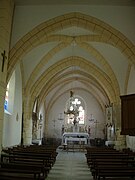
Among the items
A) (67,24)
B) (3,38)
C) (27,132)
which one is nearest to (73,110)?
(27,132)

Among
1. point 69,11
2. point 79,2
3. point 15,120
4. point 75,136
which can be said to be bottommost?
point 75,136

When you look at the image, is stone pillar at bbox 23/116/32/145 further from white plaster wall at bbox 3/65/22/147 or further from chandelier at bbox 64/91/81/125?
chandelier at bbox 64/91/81/125

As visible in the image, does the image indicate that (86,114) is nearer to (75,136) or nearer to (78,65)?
(75,136)

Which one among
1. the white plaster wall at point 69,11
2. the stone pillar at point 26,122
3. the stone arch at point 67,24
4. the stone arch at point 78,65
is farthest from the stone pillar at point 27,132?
the white plaster wall at point 69,11

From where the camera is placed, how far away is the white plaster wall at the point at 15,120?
1289 centimetres

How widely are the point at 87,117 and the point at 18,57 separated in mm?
18858

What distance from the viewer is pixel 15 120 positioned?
14484 millimetres

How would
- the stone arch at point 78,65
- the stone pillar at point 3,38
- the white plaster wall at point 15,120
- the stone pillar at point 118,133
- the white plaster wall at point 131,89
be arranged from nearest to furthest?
the stone pillar at point 3,38, the white plaster wall at point 15,120, the white plaster wall at point 131,89, the stone pillar at point 118,133, the stone arch at point 78,65

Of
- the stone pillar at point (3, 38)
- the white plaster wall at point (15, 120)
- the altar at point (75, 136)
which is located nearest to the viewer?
the stone pillar at point (3, 38)

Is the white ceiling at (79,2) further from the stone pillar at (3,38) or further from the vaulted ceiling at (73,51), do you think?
the stone pillar at (3,38)

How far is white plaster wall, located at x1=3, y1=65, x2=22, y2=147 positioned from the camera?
42.3 ft

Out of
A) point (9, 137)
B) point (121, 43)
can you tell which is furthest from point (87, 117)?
point (121, 43)

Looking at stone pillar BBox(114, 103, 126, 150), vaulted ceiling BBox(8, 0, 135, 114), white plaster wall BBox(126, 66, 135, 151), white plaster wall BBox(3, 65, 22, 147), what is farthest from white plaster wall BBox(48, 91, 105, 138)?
white plaster wall BBox(3, 65, 22, 147)

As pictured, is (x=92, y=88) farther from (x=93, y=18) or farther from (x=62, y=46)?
(x=93, y=18)
